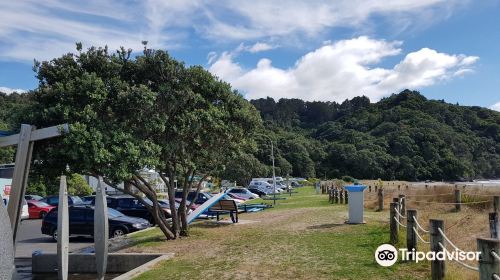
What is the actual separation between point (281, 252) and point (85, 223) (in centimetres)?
990

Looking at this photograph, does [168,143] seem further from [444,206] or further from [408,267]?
[444,206]

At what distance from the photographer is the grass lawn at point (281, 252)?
344 inches

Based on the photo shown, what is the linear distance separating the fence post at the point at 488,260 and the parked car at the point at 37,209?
94.3 ft

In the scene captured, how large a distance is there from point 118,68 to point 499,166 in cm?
10845

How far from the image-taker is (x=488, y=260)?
5.05m

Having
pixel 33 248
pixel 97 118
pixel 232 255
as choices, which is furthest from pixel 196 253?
pixel 33 248

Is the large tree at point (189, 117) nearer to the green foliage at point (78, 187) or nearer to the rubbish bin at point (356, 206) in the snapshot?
the rubbish bin at point (356, 206)

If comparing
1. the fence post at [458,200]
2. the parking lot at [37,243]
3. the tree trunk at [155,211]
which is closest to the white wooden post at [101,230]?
the tree trunk at [155,211]

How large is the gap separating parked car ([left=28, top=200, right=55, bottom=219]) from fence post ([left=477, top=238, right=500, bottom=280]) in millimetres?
28751

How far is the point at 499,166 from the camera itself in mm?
104250

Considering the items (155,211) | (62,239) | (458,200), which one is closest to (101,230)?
(62,239)

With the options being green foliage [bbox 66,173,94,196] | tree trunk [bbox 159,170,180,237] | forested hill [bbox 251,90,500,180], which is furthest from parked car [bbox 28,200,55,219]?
forested hill [bbox 251,90,500,180]

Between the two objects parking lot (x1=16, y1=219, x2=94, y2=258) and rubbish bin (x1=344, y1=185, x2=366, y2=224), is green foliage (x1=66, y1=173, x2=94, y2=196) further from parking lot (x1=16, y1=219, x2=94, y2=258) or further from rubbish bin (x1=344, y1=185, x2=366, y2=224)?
rubbish bin (x1=344, y1=185, x2=366, y2=224)

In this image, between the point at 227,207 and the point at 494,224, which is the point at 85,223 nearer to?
the point at 227,207
